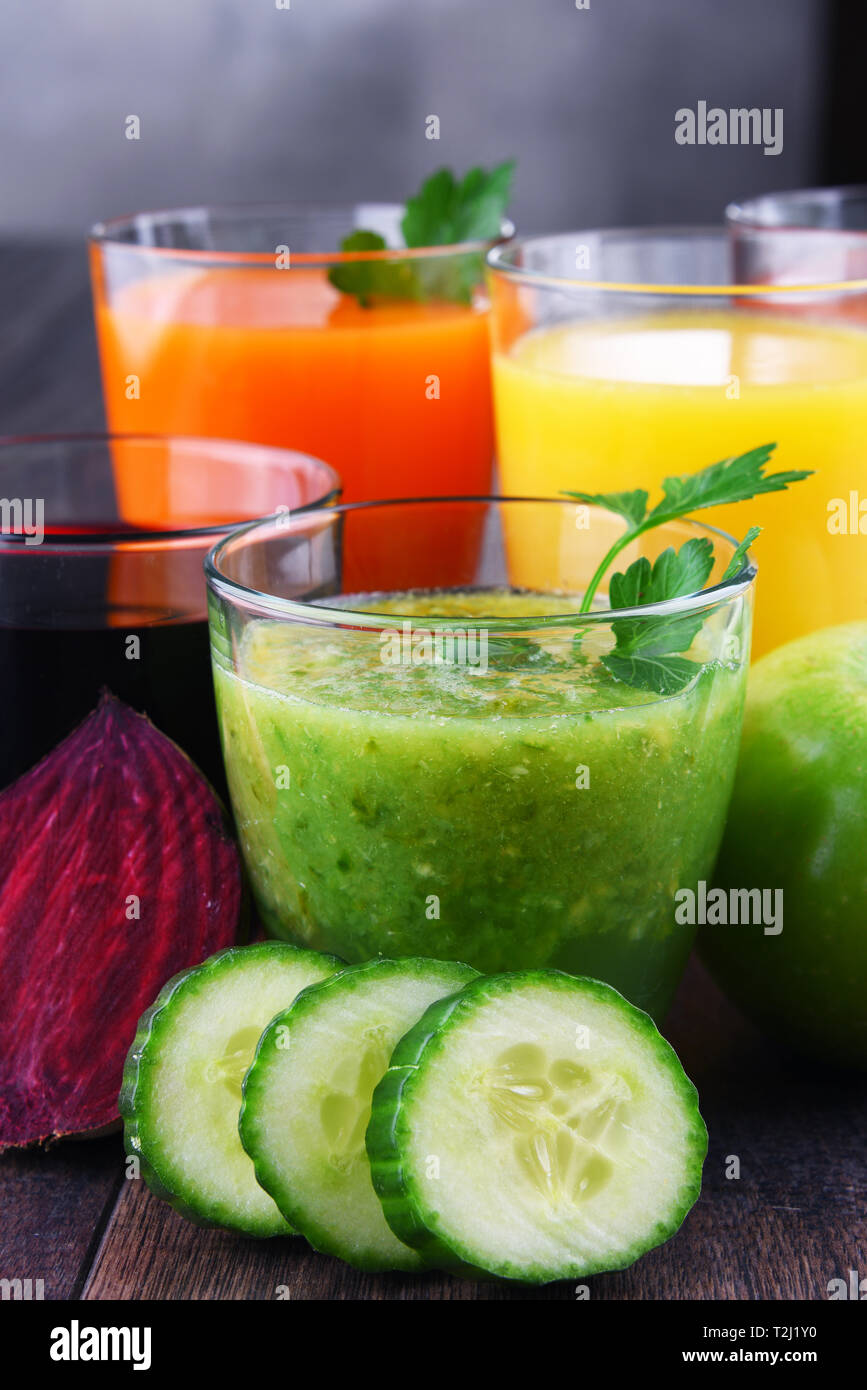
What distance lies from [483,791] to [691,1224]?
0.22 meters

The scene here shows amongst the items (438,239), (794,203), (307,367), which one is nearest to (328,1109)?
(307,367)

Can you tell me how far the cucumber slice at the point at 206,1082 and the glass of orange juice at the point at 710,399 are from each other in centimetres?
34

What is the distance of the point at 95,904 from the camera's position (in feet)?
2.77

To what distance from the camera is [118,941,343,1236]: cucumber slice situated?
2.37ft

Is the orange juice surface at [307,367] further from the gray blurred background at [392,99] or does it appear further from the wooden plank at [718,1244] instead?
the gray blurred background at [392,99]

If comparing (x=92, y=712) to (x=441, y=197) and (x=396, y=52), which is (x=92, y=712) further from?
(x=396, y=52)

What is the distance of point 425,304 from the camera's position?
1238 millimetres

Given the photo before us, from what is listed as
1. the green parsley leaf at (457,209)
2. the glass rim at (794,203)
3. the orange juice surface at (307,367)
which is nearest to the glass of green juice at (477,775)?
the orange juice surface at (307,367)

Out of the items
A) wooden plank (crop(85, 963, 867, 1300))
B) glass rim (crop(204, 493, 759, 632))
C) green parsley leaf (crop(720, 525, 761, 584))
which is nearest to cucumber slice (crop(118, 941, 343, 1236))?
wooden plank (crop(85, 963, 867, 1300))

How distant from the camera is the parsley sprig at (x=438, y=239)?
122cm

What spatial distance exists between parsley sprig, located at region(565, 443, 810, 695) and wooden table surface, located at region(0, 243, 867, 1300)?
241mm

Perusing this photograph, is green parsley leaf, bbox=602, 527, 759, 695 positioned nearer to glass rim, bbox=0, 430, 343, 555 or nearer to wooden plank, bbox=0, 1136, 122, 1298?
glass rim, bbox=0, 430, 343, 555

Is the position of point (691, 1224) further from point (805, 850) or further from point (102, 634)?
point (102, 634)

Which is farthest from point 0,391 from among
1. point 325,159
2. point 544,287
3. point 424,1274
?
point 325,159
